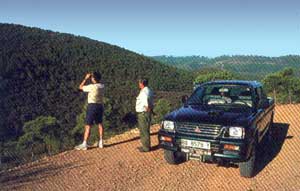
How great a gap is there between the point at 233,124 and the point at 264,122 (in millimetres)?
1986

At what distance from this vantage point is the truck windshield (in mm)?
8414

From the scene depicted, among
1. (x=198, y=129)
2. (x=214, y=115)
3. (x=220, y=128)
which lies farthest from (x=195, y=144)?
(x=214, y=115)

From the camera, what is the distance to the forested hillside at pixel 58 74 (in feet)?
244

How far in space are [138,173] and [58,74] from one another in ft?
310

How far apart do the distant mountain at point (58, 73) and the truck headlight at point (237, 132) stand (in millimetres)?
53940

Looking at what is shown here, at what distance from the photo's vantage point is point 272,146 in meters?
9.90

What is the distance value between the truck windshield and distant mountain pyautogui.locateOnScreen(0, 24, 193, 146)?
5227cm

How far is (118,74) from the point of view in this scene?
111 meters

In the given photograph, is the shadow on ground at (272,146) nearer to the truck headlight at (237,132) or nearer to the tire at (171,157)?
the truck headlight at (237,132)

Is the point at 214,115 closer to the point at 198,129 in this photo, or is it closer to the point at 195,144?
the point at 198,129

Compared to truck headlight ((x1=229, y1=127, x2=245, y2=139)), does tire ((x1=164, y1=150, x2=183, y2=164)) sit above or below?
below

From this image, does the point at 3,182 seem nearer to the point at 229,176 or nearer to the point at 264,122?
the point at 229,176

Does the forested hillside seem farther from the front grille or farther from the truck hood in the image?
the front grille

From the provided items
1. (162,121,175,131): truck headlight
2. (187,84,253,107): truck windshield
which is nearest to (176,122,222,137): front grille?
(162,121,175,131): truck headlight
